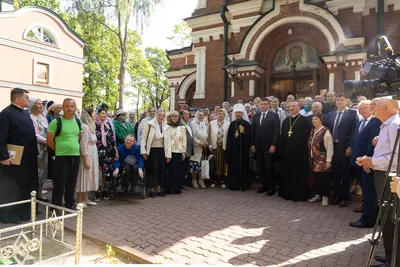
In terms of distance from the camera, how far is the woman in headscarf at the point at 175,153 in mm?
6910

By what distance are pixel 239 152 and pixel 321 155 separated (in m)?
2.11

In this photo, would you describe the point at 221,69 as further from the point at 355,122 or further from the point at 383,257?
the point at 383,257

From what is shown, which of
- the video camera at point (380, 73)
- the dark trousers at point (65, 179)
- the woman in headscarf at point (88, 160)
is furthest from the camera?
the woman in headscarf at point (88, 160)

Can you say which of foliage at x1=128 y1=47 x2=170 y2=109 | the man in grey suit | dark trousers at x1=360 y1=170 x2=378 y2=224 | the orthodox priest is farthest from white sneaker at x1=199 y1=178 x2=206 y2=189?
foliage at x1=128 y1=47 x2=170 y2=109

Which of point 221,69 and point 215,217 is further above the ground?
point 221,69

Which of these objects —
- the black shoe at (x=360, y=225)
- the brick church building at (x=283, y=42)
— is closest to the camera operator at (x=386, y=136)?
the black shoe at (x=360, y=225)

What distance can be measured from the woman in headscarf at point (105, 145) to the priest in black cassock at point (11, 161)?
1323 millimetres

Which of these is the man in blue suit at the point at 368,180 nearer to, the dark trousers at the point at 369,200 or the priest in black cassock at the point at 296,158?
the dark trousers at the point at 369,200

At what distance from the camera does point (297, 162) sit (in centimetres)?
638

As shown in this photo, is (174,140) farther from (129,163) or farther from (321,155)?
(321,155)

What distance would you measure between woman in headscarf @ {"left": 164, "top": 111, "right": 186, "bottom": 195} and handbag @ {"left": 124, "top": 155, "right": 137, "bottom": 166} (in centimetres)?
76

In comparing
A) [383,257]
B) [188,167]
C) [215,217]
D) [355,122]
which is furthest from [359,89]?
[188,167]

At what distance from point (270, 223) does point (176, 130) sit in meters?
3.16

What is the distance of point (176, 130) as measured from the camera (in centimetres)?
704
